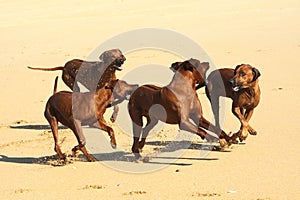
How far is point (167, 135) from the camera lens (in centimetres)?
1098

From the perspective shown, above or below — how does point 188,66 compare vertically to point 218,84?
above

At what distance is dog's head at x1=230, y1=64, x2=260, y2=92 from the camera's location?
32.4 feet

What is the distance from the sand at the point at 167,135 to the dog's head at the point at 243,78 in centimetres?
91

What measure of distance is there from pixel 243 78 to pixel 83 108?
8.16 ft

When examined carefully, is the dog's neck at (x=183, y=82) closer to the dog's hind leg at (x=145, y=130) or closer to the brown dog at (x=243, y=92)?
the dog's hind leg at (x=145, y=130)

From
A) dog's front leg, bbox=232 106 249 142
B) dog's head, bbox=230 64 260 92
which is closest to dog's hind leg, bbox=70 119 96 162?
dog's front leg, bbox=232 106 249 142

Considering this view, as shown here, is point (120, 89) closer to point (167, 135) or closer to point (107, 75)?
point (107, 75)

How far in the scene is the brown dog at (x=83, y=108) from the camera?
9359 millimetres

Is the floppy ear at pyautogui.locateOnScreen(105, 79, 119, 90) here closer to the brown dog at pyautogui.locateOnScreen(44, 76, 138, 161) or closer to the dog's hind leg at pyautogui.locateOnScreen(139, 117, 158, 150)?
the brown dog at pyautogui.locateOnScreen(44, 76, 138, 161)

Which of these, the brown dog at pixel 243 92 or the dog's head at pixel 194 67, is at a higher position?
the dog's head at pixel 194 67

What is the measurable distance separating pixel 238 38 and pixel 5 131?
639 inches

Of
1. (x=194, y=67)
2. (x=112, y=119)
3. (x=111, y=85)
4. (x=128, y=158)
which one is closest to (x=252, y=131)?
(x=194, y=67)

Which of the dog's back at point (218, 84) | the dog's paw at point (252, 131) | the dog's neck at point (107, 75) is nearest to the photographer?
the dog's paw at point (252, 131)

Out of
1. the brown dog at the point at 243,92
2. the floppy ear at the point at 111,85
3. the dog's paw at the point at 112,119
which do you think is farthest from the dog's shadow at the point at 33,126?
the brown dog at the point at 243,92
